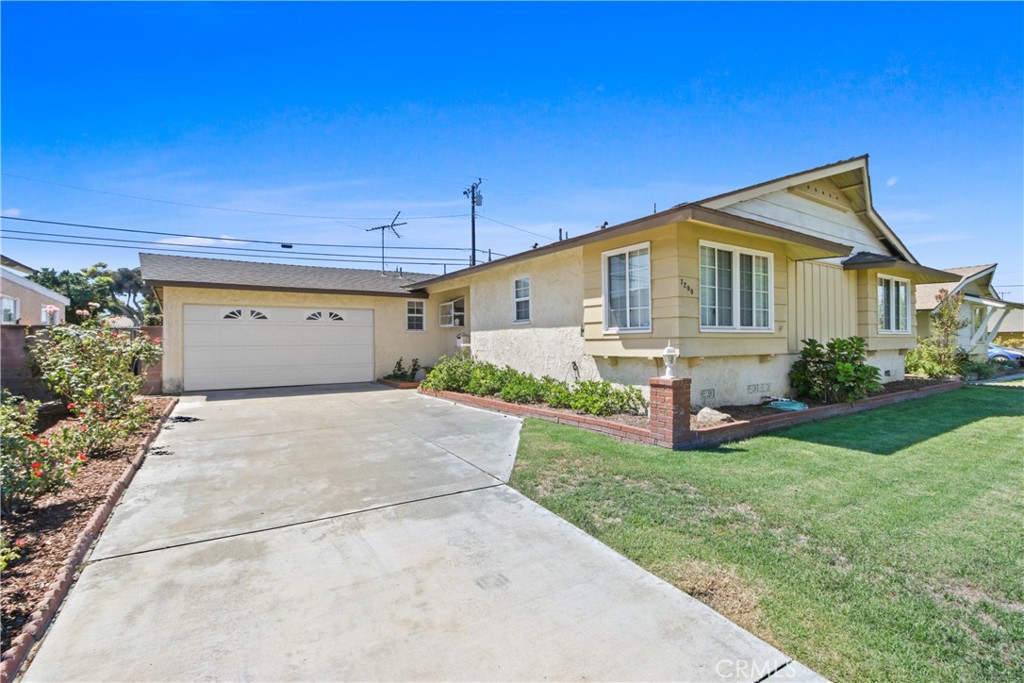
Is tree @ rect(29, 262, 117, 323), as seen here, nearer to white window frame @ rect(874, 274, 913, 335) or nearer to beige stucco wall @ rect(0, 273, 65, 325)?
beige stucco wall @ rect(0, 273, 65, 325)

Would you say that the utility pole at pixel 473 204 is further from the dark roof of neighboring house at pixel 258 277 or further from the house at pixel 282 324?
the house at pixel 282 324

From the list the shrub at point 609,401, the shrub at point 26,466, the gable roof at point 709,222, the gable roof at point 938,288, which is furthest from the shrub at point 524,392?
the gable roof at point 938,288

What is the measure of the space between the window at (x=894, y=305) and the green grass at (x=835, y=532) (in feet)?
20.0

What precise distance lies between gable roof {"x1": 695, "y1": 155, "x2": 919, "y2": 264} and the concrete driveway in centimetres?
650

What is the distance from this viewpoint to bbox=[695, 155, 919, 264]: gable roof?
8625 millimetres

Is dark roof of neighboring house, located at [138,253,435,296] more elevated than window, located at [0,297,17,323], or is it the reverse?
dark roof of neighboring house, located at [138,253,435,296]

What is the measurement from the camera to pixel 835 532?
3.53 m

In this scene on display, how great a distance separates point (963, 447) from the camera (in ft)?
20.1

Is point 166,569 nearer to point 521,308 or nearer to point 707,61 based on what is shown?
point 521,308

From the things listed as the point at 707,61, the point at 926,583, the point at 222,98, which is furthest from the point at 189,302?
the point at 926,583

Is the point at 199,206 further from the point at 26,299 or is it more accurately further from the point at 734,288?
the point at 734,288

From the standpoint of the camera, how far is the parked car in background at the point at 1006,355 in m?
18.7

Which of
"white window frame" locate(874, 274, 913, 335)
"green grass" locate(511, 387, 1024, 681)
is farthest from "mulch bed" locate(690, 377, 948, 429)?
"white window frame" locate(874, 274, 913, 335)

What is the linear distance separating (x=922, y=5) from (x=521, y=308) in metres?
8.33
